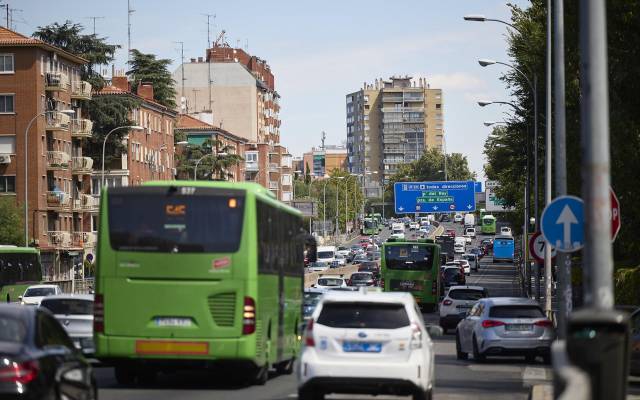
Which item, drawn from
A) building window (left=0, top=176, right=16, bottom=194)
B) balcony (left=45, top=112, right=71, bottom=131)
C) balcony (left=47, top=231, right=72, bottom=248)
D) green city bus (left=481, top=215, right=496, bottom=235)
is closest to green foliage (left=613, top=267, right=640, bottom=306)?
building window (left=0, top=176, right=16, bottom=194)

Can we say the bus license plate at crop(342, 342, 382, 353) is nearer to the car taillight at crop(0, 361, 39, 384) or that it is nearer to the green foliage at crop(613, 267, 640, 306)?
the car taillight at crop(0, 361, 39, 384)

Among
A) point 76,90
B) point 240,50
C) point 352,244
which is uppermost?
point 240,50

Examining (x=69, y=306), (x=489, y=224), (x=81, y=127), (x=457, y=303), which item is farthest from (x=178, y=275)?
(x=489, y=224)

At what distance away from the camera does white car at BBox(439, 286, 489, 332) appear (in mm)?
49500

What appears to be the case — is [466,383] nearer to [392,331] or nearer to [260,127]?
[392,331]

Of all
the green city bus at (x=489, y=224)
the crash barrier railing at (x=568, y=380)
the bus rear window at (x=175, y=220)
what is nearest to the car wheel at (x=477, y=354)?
the bus rear window at (x=175, y=220)

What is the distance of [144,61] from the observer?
406 feet

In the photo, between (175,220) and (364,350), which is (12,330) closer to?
(364,350)

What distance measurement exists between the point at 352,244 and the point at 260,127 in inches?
812

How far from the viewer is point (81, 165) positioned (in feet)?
341

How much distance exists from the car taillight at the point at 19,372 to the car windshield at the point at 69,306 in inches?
628

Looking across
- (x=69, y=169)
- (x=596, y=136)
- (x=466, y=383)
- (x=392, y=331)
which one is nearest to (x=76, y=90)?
(x=69, y=169)

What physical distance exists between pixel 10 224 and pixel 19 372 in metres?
69.7

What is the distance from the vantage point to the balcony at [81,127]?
10212 cm
